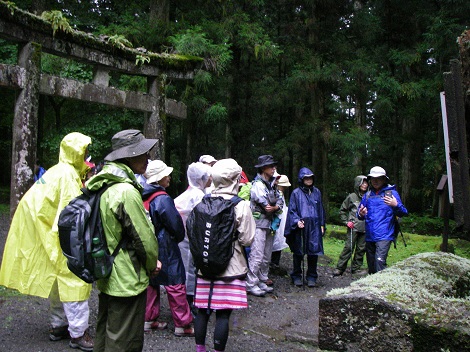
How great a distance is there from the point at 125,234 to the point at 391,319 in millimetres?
2222

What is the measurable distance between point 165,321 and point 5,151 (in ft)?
76.0

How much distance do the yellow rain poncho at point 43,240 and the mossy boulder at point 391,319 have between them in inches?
93.4

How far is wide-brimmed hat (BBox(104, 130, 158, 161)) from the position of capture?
3443mm

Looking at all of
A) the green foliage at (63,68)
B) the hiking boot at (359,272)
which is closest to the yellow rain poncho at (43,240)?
the hiking boot at (359,272)

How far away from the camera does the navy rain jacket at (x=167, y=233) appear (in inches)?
187

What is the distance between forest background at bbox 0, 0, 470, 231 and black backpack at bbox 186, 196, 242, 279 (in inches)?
294

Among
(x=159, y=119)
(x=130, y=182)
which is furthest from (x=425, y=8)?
(x=130, y=182)

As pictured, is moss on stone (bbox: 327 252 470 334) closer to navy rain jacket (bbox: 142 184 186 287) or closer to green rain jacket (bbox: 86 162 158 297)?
navy rain jacket (bbox: 142 184 186 287)

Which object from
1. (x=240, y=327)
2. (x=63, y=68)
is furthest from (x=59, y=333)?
(x=63, y=68)

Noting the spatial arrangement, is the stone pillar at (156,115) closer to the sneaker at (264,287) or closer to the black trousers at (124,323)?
the sneaker at (264,287)

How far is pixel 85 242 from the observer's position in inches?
123

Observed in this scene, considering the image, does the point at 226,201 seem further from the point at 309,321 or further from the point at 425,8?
the point at 425,8

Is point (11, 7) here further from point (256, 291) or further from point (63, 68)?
point (63, 68)

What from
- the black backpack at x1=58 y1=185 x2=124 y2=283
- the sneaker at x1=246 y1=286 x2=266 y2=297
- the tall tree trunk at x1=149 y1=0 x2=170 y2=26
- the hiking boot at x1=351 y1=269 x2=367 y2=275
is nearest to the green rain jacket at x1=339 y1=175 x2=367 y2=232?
the hiking boot at x1=351 y1=269 x2=367 y2=275
